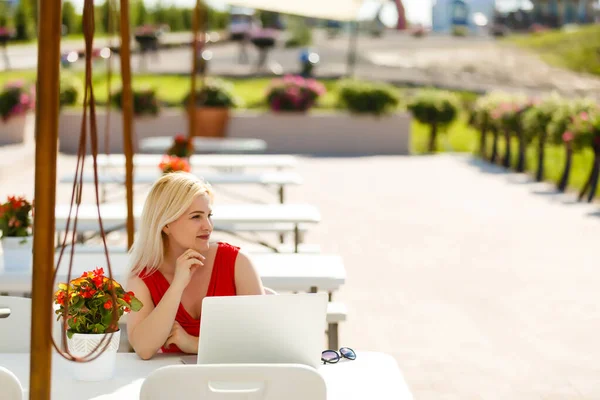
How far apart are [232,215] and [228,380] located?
384 centimetres

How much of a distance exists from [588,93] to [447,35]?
15.6m

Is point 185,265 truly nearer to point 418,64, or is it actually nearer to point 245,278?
point 245,278

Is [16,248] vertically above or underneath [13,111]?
above

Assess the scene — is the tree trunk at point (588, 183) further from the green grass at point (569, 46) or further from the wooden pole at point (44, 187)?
the green grass at point (569, 46)

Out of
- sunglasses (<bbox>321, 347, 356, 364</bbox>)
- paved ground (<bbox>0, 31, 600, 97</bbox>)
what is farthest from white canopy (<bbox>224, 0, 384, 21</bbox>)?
paved ground (<bbox>0, 31, 600, 97</bbox>)

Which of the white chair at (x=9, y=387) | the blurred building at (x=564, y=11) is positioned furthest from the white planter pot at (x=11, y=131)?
the blurred building at (x=564, y=11)

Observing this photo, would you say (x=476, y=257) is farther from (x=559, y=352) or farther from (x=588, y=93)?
(x=588, y=93)

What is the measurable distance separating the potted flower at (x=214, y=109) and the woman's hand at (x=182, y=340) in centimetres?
1501

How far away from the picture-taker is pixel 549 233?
10.2m

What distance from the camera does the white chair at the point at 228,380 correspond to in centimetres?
247

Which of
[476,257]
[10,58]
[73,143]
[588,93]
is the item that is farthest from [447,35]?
[476,257]

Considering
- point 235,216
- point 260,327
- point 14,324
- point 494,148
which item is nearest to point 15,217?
point 235,216

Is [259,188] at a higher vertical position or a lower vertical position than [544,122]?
lower

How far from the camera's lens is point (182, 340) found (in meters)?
3.33
